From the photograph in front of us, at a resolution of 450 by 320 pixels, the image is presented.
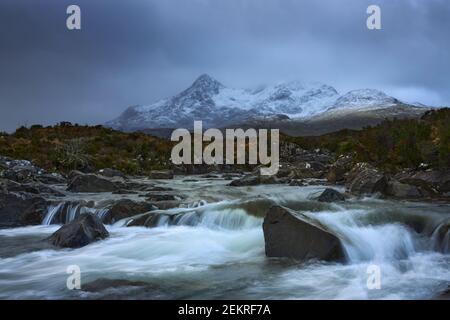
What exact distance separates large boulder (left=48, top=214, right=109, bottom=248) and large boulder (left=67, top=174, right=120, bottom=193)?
11.3 m

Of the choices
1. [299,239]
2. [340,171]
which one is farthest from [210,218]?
[340,171]

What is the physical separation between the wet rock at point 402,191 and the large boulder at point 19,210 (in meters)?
14.3

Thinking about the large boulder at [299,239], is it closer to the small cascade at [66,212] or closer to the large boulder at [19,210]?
the small cascade at [66,212]

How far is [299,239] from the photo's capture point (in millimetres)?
Result: 11188

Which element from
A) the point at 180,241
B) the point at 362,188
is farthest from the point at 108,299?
the point at 362,188

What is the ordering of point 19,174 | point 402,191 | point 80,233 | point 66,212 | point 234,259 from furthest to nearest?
point 19,174 < point 402,191 < point 66,212 < point 80,233 < point 234,259

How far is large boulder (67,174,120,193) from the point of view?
25.2 meters

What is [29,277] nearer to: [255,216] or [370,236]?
[255,216]

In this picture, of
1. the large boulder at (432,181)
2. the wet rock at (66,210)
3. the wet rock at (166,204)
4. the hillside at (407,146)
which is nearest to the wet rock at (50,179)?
the wet rock at (66,210)

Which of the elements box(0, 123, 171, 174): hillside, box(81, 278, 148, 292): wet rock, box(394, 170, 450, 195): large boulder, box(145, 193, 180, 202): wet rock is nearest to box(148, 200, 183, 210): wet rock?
box(145, 193, 180, 202): wet rock

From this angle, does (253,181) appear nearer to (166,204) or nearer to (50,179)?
(166,204)

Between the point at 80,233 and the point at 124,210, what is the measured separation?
385 cm
